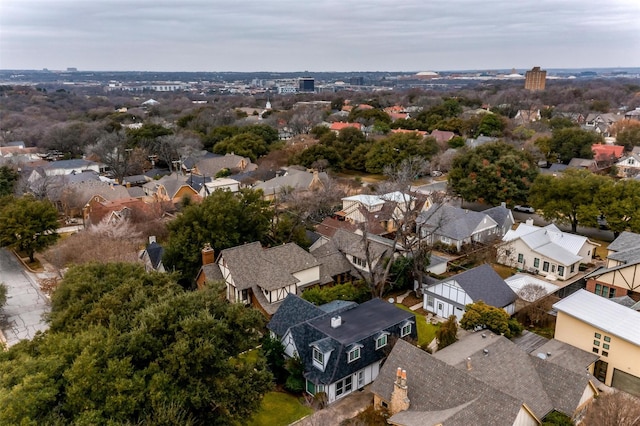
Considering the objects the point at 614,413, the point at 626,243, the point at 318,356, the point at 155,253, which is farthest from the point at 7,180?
the point at 626,243

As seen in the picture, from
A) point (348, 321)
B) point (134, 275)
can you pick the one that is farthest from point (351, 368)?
point (134, 275)

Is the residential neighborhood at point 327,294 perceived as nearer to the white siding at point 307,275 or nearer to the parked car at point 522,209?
the white siding at point 307,275

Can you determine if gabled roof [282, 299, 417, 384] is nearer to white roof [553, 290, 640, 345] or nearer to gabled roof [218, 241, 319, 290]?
gabled roof [218, 241, 319, 290]

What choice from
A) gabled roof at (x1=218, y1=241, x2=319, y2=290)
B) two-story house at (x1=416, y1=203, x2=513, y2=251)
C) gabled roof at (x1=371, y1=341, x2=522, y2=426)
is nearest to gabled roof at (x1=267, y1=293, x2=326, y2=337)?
gabled roof at (x1=218, y1=241, x2=319, y2=290)

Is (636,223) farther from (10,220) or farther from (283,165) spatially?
(10,220)

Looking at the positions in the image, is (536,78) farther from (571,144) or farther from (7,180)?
(7,180)
